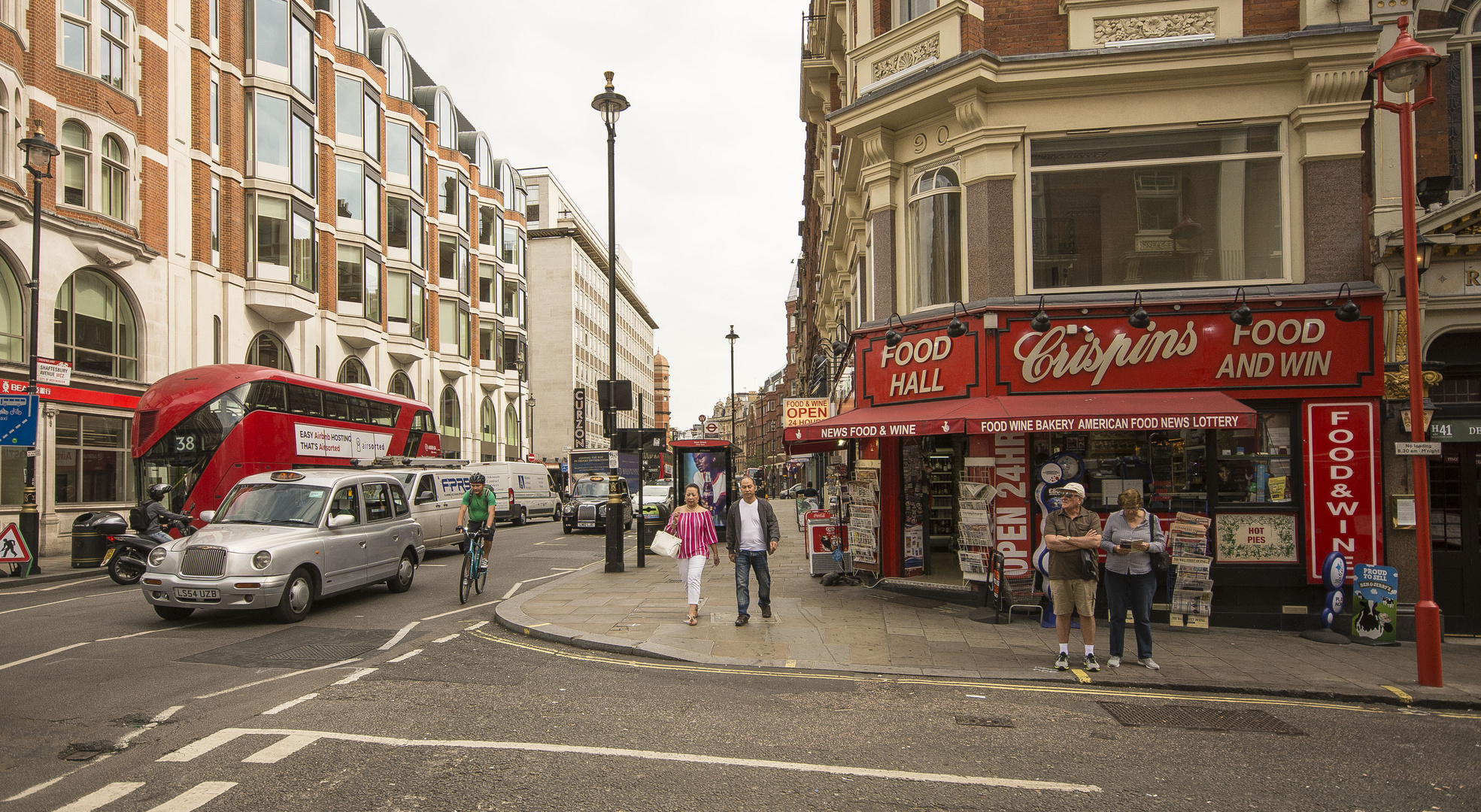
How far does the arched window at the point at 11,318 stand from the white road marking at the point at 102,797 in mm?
21561

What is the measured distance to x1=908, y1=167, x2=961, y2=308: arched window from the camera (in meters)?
12.2

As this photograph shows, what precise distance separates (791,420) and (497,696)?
1718 cm

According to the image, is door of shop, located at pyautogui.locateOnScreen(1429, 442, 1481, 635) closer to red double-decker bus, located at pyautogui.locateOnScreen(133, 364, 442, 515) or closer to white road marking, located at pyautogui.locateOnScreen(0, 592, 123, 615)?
white road marking, located at pyautogui.locateOnScreen(0, 592, 123, 615)

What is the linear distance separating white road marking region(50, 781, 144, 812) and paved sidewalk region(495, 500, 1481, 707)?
4.63 m

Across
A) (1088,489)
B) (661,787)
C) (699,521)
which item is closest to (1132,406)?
(1088,489)

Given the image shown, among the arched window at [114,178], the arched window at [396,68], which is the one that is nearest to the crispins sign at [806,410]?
the arched window at [114,178]

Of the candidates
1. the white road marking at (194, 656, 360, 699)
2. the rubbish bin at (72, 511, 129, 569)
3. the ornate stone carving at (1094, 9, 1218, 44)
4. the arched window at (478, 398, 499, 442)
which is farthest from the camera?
the arched window at (478, 398, 499, 442)

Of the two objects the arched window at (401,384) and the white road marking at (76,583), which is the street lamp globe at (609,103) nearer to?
the white road marking at (76,583)

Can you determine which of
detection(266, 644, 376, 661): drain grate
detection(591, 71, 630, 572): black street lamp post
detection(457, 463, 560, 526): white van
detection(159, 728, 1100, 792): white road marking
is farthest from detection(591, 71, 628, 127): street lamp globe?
detection(457, 463, 560, 526): white van

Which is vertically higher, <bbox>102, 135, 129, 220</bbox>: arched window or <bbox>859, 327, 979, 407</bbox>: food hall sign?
<bbox>102, 135, 129, 220</bbox>: arched window

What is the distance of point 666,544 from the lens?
33.2 feet

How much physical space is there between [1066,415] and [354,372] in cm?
3514

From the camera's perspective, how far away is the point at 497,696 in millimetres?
6918

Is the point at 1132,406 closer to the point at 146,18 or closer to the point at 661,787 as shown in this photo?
the point at 661,787
